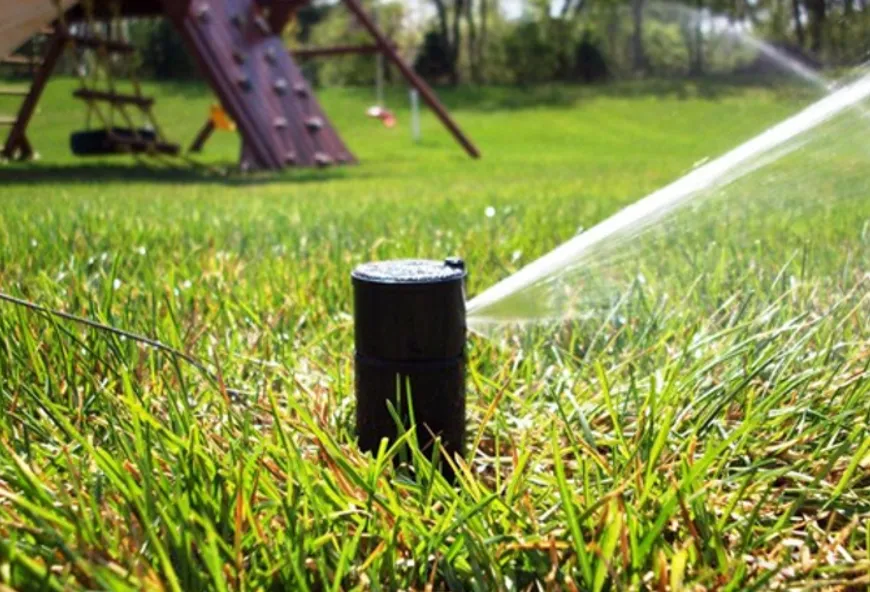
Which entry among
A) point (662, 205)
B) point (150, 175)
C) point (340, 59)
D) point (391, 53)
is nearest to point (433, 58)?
point (340, 59)

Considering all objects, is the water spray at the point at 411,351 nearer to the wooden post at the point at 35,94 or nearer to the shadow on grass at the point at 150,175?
the shadow on grass at the point at 150,175

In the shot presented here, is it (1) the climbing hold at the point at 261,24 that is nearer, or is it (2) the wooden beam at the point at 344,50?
(1) the climbing hold at the point at 261,24

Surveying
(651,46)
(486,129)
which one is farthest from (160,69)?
(651,46)

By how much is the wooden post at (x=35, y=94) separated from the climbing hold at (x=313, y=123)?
2.13 meters

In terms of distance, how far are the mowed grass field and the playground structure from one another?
484 centimetres

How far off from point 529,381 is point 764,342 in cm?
36

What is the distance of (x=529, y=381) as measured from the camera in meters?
1.27

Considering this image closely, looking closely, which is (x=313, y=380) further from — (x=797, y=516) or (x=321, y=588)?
(x=797, y=516)

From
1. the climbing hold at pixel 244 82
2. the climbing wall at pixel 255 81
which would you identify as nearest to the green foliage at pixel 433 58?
the climbing wall at pixel 255 81

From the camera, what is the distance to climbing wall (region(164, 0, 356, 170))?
7.09m

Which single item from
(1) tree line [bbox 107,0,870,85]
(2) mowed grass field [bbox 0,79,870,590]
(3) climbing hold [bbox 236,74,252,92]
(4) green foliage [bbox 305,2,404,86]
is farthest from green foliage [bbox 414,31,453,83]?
(2) mowed grass field [bbox 0,79,870,590]

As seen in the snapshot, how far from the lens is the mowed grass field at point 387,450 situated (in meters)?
0.75

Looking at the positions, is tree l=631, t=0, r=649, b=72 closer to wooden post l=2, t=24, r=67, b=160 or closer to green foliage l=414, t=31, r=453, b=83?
green foliage l=414, t=31, r=453, b=83

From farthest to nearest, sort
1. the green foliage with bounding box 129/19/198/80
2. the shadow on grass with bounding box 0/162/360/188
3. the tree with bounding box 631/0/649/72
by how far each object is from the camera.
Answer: the tree with bounding box 631/0/649/72
the green foliage with bounding box 129/19/198/80
the shadow on grass with bounding box 0/162/360/188
